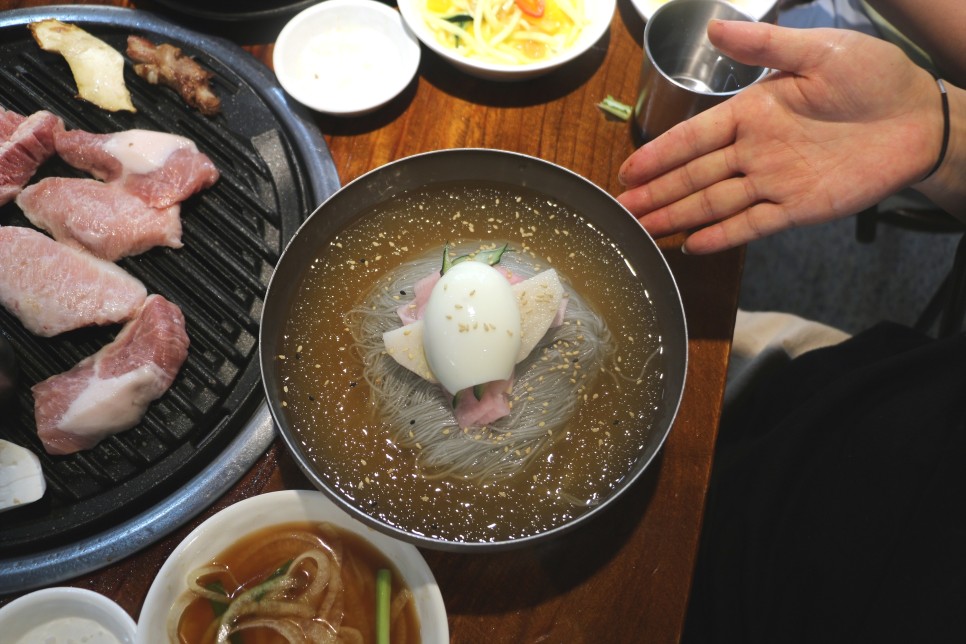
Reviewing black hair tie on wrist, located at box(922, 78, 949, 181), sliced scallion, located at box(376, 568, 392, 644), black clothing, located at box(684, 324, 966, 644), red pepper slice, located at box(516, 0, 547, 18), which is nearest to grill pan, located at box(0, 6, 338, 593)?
sliced scallion, located at box(376, 568, 392, 644)

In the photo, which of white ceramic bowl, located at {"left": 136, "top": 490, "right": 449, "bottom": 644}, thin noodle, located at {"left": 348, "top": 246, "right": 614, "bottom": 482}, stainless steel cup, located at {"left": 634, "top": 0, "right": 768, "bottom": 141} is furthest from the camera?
stainless steel cup, located at {"left": 634, "top": 0, "right": 768, "bottom": 141}

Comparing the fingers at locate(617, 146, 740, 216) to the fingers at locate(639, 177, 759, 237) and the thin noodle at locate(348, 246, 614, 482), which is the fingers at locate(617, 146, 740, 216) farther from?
the thin noodle at locate(348, 246, 614, 482)

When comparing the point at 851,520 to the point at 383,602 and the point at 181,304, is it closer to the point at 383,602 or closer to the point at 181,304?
the point at 383,602

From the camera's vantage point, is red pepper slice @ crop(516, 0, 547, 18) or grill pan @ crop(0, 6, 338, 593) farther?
red pepper slice @ crop(516, 0, 547, 18)

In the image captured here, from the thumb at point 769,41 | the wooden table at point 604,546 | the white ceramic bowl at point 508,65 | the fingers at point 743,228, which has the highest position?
the thumb at point 769,41

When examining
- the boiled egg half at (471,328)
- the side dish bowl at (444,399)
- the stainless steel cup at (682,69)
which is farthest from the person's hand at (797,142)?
the boiled egg half at (471,328)

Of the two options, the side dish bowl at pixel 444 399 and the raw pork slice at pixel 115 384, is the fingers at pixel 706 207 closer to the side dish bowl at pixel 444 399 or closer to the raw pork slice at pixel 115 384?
the side dish bowl at pixel 444 399

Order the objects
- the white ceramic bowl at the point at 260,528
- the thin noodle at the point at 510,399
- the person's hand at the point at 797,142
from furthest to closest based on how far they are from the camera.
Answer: the person's hand at the point at 797,142, the thin noodle at the point at 510,399, the white ceramic bowl at the point at 260,528
